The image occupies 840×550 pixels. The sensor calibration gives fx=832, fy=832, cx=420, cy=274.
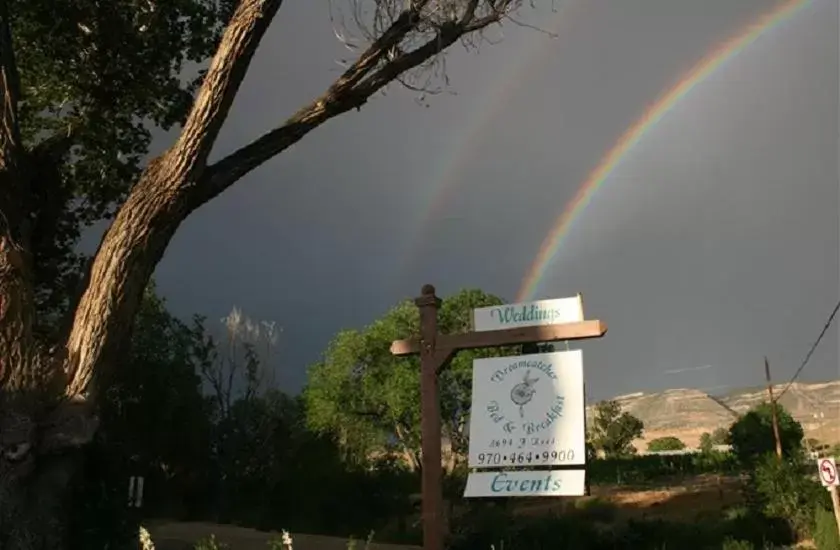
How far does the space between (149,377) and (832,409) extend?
80.4m

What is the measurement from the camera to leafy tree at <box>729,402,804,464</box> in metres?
36.9

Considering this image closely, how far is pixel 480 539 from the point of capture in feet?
46.2

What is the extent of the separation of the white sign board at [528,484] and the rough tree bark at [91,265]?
9.87ft

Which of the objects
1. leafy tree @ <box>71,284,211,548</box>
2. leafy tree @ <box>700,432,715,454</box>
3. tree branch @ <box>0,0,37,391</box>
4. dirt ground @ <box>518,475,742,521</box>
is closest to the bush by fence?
leafy tree @ <box>700,432,715,454</box>

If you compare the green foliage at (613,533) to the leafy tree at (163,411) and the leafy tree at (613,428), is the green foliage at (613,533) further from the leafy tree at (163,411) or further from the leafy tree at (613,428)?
the leafy tree at (613,428)

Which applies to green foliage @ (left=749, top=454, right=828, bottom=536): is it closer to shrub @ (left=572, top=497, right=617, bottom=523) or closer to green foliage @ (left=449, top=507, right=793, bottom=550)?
green foliage @ (left=449, top=507, right=793, bottom=550)

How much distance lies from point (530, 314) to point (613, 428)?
57027 mm

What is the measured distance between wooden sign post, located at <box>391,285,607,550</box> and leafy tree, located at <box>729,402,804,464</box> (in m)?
31.9

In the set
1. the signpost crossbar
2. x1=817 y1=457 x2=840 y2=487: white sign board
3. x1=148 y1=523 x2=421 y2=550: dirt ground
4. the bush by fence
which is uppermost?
the bush by fence

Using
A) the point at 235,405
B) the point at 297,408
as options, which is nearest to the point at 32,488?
the point at 235,405

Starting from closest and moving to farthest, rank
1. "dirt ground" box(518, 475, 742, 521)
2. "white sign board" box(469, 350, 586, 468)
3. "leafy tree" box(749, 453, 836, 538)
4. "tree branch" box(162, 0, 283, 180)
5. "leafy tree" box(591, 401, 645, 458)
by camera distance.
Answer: "tree branch" box(162, 0, 283, 180)
"white sign board" box(469, 350, 586, 468)
"leafy tree" box(749, 453, 836, 538)
"dirt ground" box(518, 475, 742, 521)
"leafy tree" box(591, 401, 645, 458)

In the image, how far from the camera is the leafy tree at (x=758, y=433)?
3688 centimetres

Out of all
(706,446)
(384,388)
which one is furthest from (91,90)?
(706,446)

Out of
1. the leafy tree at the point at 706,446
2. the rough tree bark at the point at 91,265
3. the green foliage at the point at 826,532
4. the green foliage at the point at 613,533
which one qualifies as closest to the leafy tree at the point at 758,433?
the leafy tree at the point at 706,446
